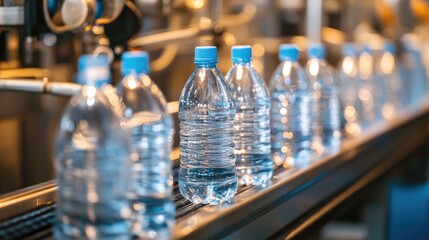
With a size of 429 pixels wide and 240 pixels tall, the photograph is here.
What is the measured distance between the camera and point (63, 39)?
69.5 inches

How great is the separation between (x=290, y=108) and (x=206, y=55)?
0.64 m

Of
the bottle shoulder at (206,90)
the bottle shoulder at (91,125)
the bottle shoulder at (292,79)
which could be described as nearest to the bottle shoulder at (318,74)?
the bottle shoulder at (292,79)

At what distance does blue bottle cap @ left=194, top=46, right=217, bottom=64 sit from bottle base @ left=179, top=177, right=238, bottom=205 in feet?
0.83

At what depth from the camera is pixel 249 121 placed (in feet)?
5.23

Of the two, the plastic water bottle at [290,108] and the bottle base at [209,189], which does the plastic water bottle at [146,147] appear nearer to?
the bottle base at [209,189]

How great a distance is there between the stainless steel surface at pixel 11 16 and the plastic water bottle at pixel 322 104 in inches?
33.8

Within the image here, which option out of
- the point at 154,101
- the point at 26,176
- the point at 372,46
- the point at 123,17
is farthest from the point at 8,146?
the point at 372,46

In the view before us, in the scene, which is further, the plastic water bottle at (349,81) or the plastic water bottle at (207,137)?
the plastic water bottle at (349,81)

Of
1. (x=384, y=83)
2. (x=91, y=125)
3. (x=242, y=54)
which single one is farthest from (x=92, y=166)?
(x=384, y=83)

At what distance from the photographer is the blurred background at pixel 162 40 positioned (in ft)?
4.87

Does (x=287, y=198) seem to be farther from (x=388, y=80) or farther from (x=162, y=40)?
(x=388, y=80)

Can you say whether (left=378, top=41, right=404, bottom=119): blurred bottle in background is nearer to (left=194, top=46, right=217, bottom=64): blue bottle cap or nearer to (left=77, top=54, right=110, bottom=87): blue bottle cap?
(left=194, top=46, right=217, bottom=64): blue bottle cap

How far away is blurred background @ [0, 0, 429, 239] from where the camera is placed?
4.87ft

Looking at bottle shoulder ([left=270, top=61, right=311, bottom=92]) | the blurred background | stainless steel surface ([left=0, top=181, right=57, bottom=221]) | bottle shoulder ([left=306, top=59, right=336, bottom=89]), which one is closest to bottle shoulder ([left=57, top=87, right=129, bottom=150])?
stainless steel surface ([left=0, top=181, right=57, bottom=221])
